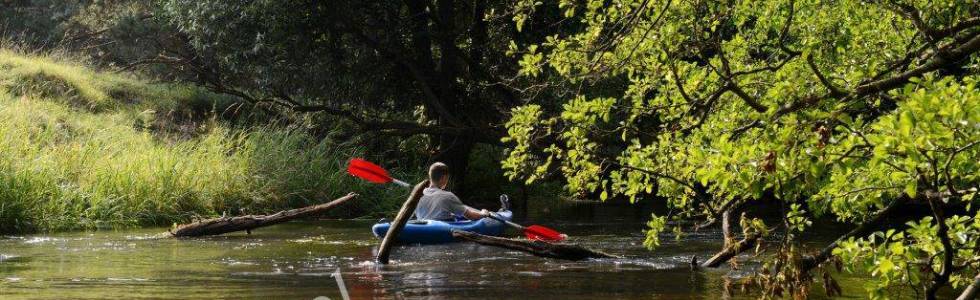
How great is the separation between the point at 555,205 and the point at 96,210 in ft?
37.6

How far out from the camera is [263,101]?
18938mm

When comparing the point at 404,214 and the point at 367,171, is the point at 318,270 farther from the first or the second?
the point at 367,171

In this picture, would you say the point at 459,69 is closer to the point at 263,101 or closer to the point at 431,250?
the point at 263,101

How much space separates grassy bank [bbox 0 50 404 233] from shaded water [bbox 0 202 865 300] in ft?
3.36

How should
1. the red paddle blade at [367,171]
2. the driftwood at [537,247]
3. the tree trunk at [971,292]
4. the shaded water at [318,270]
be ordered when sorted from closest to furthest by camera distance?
1. the tree trunk at [971,292]
2. the shaded water at [318,270]
3. the driftwood at [537,247]
4. the red paddle blade at [367,171]

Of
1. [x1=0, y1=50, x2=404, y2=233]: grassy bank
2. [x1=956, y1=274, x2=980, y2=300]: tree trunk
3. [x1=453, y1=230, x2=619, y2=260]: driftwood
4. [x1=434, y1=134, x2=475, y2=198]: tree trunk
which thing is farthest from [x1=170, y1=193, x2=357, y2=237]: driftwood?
[x1=956, y1=274, x2=980, y2=300]: tree trunk

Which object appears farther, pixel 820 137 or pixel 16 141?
pixel 16 141

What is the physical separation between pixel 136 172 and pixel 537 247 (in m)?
7.87

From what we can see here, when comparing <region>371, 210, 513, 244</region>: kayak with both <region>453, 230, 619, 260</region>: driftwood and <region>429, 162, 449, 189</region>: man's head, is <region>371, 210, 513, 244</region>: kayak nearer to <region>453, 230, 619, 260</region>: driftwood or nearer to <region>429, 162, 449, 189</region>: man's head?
<region>429, 162, 449, 189</region>: man's head

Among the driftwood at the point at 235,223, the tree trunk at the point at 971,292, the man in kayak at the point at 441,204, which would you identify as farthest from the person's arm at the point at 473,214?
the tree trunk at the point at 971,292

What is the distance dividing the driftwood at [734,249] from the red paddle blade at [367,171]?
417cm

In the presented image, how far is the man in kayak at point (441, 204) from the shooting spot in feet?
41.2

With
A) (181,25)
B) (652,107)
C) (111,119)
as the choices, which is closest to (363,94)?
(181,25)

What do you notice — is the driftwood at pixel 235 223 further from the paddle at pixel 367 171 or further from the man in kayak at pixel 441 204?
the man in kayak at pixel 441 204
